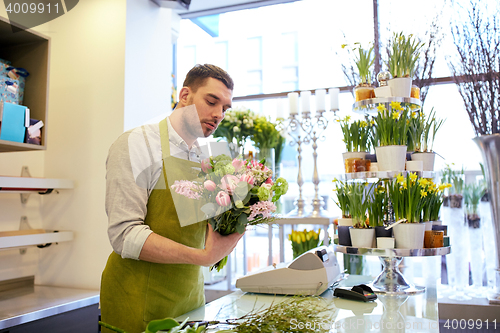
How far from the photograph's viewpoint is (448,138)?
3500mm

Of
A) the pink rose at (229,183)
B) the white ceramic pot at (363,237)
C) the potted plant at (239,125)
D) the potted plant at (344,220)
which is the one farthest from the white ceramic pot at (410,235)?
the potted plant at (239,125)

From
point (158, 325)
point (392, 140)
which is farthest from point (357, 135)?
point (158, 325)

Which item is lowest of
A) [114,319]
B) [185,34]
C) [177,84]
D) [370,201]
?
[114,319]

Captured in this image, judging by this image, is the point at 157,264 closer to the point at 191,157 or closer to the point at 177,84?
the point at 191,157

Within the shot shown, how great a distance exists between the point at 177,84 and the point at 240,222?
3.71m

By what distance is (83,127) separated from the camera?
263 centimetres

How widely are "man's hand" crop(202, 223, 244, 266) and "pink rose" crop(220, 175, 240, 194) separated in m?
0.18

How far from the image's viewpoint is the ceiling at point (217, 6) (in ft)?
14.3

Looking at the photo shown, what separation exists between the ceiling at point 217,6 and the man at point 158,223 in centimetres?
322

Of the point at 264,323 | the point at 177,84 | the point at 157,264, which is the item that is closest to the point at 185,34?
the point at 177,84

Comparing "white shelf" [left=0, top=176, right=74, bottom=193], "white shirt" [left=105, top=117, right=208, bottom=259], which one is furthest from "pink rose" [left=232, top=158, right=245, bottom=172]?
"white shelf" [left=0, top=176, right=74, bottom=193]

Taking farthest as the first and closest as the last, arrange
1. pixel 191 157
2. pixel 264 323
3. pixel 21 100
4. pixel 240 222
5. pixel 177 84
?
pixel 177 84 < pixel 21 100 < pixel 191 157 < pixel 240 222 < pixel 264 323

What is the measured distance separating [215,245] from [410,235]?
89 centimetres

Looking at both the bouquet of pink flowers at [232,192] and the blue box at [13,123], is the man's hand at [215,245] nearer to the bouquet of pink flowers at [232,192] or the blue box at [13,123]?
the bouquet of pink flowers at [232,192]
